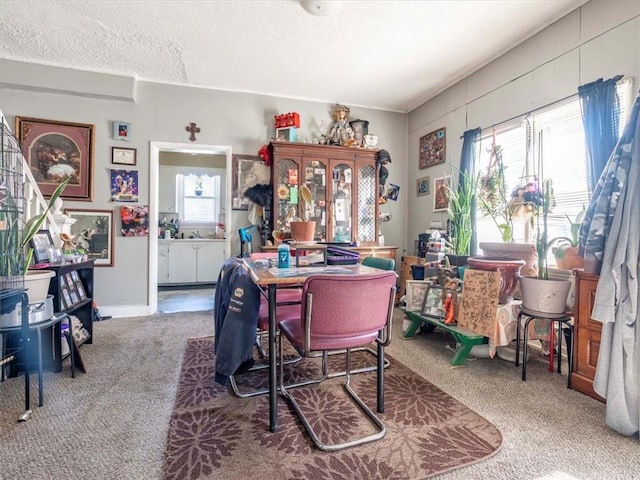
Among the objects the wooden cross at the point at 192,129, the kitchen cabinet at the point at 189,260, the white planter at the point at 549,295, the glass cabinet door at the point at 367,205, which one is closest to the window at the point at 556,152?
the white planter at the point at 549,295

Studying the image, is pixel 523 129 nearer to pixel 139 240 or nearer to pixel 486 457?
→ pixel 486 457

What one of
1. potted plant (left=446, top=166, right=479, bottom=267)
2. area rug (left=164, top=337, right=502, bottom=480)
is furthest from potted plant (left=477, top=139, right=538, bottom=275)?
area rug (left=164, top=337, right=502, bottom=480)

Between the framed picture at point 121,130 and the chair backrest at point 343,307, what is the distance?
3530mm

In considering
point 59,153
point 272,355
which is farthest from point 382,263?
point 59,153

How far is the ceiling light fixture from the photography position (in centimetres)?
244

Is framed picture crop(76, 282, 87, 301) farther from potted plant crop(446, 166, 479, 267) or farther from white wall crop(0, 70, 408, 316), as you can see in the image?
potted plant crop(446, 166, 479, 267)

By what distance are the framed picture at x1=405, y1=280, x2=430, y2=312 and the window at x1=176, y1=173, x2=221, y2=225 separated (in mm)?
4725

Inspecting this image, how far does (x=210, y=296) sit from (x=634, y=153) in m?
4.95

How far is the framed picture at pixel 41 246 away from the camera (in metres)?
2.30

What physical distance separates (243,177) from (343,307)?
309 cm

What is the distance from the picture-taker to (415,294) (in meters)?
2.93

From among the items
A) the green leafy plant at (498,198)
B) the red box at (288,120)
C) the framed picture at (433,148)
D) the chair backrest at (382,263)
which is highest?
the red box at (288,120)

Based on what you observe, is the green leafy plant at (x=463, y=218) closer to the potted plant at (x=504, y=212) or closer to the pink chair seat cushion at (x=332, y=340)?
the potted plant at (x=504, y=212)

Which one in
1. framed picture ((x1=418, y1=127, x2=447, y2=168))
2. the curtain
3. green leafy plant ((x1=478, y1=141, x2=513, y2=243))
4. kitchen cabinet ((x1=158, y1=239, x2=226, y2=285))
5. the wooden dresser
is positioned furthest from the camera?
kitchen cabinet ((x1=158, y1=239, x2=226, y2=285))
